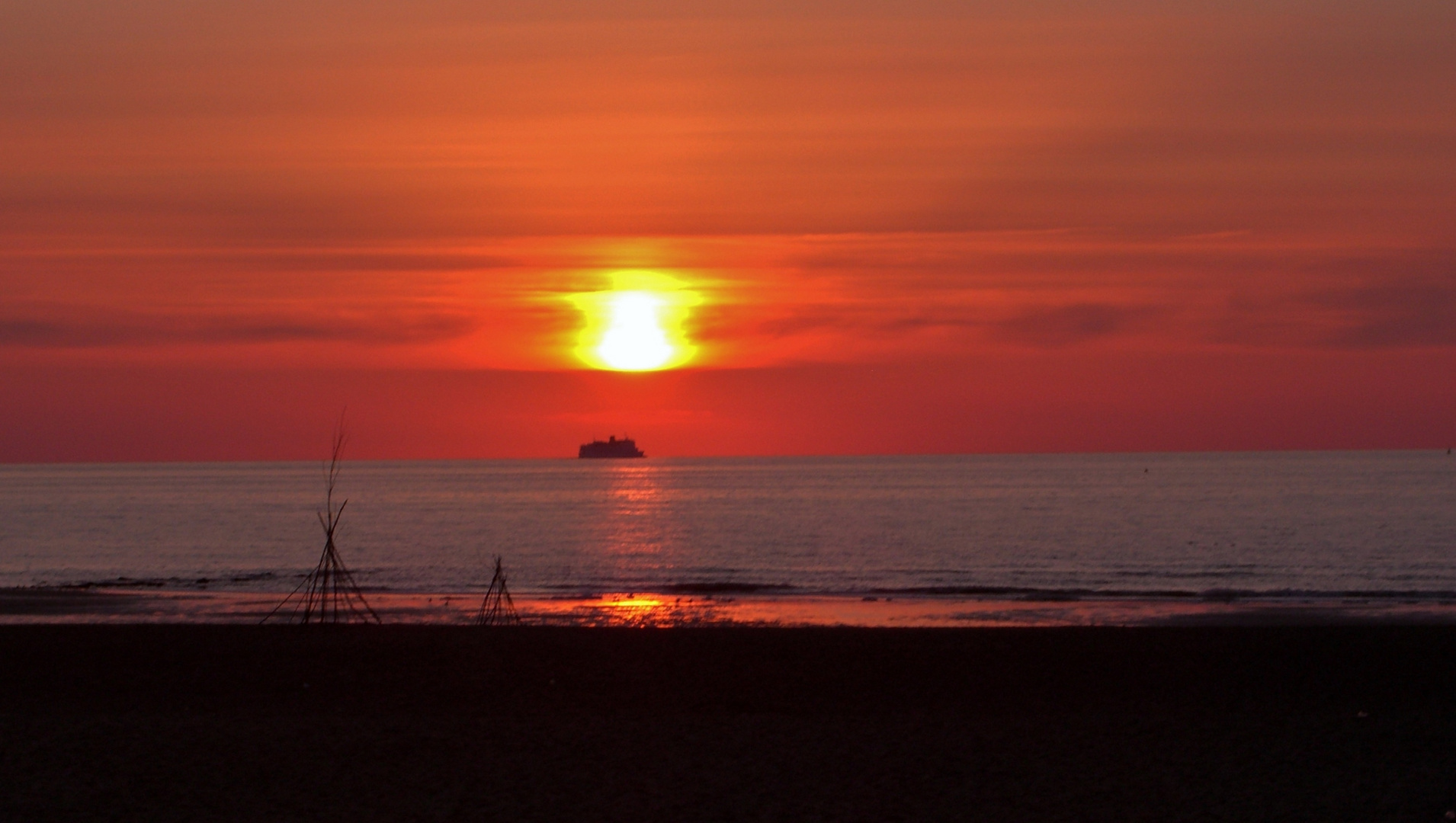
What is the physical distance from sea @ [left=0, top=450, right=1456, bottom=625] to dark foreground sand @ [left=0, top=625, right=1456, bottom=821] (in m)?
7.54

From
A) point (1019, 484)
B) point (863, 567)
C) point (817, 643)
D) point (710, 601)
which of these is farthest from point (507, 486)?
point (817, 643)

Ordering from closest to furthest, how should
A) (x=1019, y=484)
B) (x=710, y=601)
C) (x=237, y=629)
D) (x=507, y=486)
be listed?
(x=237, y=629)
(x=710, y=601)
(x=1019, y=484)
(x=507, y=486)

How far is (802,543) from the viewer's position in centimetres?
5722

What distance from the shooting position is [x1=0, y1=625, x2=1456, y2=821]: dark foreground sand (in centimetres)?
907

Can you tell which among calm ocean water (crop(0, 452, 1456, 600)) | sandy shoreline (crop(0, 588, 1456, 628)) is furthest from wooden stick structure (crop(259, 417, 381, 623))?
calm ocean water (crop(0, 452, 1456, 600))

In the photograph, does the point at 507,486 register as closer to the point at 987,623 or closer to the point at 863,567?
the point at 863,567

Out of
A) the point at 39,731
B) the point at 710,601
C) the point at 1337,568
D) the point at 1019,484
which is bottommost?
the point at 39,731

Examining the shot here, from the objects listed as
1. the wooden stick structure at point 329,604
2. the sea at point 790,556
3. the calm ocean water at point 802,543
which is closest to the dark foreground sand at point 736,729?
the wooden stick structure at point 329,604

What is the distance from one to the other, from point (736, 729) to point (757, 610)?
15259 millimetres

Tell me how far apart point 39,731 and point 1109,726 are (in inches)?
396

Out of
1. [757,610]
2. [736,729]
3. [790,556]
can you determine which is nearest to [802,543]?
[790,556]

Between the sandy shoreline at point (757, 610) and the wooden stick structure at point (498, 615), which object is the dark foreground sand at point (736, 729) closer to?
the wooden stick structure at point (498, 615)

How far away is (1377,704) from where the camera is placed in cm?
1241

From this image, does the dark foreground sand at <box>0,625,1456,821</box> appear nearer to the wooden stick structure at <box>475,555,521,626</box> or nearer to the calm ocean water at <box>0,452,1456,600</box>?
the wooden stick structure at <box>475,555,521,626</box>
